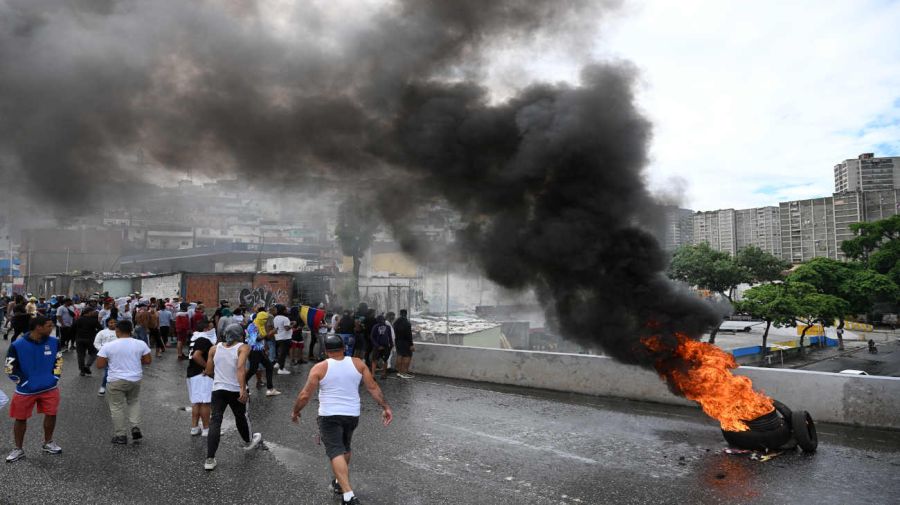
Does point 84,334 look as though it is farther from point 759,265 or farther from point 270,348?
point 759,265

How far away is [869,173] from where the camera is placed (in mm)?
84438

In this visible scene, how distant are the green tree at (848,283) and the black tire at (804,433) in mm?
27606

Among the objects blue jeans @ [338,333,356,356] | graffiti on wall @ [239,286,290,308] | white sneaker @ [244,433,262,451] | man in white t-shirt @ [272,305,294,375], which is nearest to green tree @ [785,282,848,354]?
blue jeans @ [338,333,356,356]

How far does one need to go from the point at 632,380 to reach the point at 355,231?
1476 centimetres

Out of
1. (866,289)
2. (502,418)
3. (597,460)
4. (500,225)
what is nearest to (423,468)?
(597,460)

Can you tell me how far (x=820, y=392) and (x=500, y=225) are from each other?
5.00 m

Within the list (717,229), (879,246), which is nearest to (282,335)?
(879,246)

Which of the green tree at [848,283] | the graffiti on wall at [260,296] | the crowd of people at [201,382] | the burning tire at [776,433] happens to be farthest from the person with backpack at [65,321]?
the green tree at [848,283]

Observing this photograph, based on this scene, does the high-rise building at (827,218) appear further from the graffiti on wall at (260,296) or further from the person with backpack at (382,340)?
the person with backpack at (382,340)

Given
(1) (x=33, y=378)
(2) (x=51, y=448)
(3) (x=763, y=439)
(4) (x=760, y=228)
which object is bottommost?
(2) (x=51, y=448)

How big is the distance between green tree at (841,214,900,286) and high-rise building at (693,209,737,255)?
33.1 m

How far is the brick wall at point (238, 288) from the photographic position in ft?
79.4

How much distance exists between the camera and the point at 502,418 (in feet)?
24.0

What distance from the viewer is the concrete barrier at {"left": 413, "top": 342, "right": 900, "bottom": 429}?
258 inches
